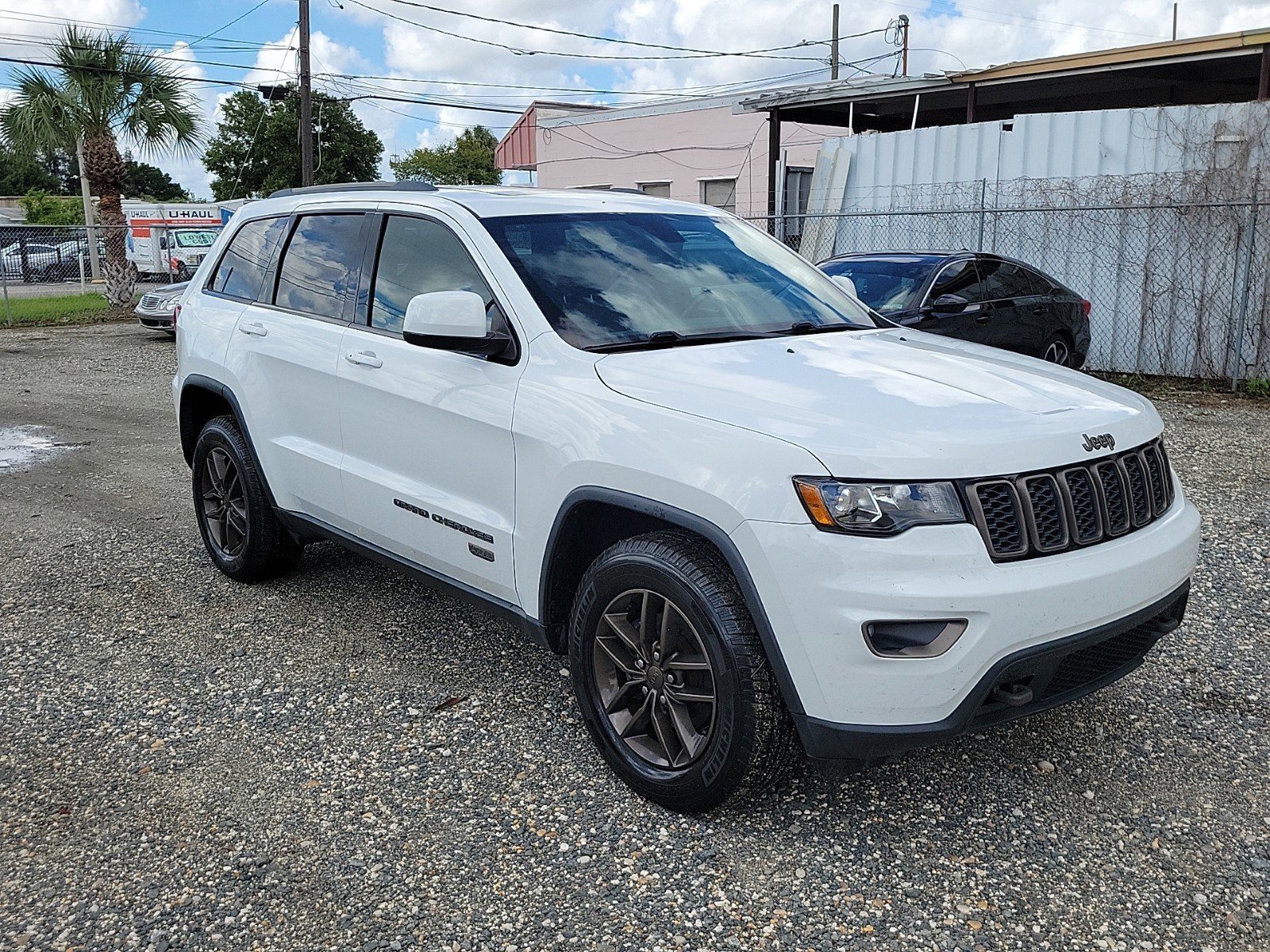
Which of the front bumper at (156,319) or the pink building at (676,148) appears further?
the pink building at (676,148)

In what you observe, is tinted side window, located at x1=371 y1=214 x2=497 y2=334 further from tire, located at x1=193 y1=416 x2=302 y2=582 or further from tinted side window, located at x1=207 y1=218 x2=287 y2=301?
tire, located at x1=193 y1=416 x2=302 y2=582

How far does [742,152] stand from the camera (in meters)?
29.1

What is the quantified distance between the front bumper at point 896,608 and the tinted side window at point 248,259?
318 centimetres

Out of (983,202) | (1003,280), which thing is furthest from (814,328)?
(983,202)

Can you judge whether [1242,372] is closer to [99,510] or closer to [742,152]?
[99,510]

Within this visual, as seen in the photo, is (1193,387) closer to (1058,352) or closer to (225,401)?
(1058,352)

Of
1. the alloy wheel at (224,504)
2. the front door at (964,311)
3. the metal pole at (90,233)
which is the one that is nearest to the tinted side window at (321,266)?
the alloy wheel at (224,504)

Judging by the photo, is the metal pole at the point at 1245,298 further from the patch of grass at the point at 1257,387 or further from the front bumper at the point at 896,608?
the front bumper at the point at 896,608

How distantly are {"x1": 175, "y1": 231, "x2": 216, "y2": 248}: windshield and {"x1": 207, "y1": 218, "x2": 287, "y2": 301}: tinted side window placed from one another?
2957 cm

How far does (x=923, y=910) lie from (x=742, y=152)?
91.5ft

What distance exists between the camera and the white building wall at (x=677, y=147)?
29.1m

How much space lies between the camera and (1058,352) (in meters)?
11.2

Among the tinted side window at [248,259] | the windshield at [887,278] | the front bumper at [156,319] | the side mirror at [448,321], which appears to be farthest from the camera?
the front bumper at [156,319]

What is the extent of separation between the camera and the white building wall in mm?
29141
